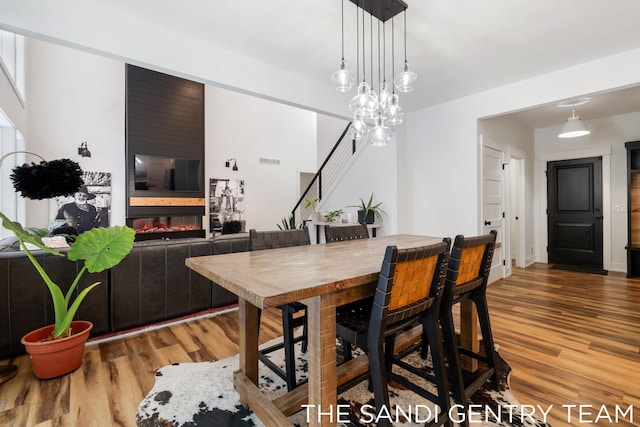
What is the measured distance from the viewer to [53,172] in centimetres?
192

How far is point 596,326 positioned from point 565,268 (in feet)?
9.77

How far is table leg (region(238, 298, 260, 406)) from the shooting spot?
169cm

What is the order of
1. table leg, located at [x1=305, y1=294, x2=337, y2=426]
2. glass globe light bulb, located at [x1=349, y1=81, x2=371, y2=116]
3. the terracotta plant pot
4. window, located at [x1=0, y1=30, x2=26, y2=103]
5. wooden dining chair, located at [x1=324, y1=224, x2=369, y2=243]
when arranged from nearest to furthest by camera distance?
table leg, located at [x1=305, y1=294, x2=337, y2=426], the terracotta plant pot, glass globe light bulb, located at [x1=349, y1=81, x2=371, y2=116], wooden dining chair, located at [x1=324, y1=224, x2=369, y2=243], window, located at [x1=0, y1=30, x2=26, y2=103]

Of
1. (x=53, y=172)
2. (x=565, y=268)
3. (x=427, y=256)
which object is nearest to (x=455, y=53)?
(x=427, y=256)

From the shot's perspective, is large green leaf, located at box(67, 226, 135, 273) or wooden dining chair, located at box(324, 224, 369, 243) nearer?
large green leaf, located at box(67, 226, 135, 273)

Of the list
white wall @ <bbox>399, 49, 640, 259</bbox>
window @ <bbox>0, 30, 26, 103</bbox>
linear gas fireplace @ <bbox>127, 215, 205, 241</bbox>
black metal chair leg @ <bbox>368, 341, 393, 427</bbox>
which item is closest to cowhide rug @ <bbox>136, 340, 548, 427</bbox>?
black metal chair leg @ <bbox>368, 341, 393, 427</bbox>

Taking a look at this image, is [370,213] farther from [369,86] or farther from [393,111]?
[369,86]

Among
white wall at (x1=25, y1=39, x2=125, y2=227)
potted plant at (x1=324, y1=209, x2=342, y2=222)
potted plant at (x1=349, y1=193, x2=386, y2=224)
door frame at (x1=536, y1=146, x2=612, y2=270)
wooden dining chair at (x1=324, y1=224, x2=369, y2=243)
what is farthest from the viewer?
door frame at (x1=536, y1=146, x2=612, y2=270)

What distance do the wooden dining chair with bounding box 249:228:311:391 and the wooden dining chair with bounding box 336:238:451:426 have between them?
0.38 m

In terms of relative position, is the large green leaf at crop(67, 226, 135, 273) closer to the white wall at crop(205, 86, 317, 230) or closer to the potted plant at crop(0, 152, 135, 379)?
the potted plant at crop(0, 152, 135, 379)

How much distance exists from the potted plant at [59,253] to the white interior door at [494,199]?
415 centimetres

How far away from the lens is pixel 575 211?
536cm

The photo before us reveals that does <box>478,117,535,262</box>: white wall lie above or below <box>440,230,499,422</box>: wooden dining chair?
above

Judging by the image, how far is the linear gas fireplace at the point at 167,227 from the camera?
209 inches
